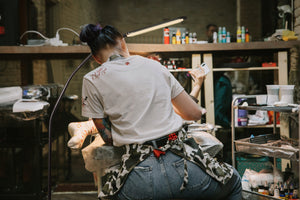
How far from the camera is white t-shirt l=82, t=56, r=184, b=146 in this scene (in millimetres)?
1290

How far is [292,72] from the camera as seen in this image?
3.40 metres

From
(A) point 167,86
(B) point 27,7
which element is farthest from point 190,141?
(B) point 27,7

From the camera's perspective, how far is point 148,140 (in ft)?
4.17

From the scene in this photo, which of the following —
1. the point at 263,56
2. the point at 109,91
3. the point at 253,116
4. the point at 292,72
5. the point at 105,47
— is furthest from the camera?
the point at 263,56

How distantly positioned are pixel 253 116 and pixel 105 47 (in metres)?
2.17

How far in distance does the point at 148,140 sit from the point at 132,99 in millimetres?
189

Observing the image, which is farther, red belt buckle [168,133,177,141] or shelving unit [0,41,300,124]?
shelving unit [0,41,300,124]

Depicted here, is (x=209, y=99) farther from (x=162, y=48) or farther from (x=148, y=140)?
(x=148, y=140)

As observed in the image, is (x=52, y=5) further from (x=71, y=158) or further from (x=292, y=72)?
(x=292, y=72)

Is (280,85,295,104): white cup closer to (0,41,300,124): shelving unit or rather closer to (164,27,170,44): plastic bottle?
(0,41,300,124): shelving unit

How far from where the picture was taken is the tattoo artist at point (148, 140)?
1.22 m

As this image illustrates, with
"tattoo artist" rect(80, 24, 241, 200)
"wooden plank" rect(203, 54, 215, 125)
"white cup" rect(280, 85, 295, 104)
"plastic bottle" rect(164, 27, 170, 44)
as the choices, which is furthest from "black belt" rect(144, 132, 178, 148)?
"plastic bottle" rect(164, 27, 170, 44)

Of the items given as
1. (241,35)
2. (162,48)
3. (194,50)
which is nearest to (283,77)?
(241,35)

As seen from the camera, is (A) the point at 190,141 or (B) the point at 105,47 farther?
(B) the point at 105,47
